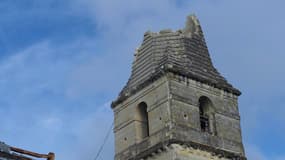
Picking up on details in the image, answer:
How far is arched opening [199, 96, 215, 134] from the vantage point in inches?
1115

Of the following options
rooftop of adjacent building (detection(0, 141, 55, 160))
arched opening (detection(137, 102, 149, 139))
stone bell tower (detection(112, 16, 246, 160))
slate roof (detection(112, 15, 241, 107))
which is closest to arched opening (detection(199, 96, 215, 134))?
stone bell tower (detection(112, 16, 246, 160))

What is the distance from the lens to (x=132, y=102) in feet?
95.8

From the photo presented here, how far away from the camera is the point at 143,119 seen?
29.1 metres

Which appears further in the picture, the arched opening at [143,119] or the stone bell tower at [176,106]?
the arched opening at [143,119]

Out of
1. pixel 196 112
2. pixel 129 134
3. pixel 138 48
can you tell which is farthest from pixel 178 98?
pixel 138 48

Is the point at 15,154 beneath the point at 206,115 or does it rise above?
beneath

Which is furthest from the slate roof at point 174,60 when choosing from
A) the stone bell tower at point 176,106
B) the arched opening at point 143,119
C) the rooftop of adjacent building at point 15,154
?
the rooftop of adjacent building at point 15,154

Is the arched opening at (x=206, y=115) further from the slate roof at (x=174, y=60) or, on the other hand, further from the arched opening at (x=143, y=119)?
the arched opening at (x=143, y=119)

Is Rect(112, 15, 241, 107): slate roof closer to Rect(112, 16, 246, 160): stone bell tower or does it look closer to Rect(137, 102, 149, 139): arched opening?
Rect(112, 16, 246, 160): stone bell tower

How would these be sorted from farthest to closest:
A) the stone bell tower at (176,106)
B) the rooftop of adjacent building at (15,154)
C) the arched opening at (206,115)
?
the arched opening at (206,115)
the stone bell tower at (176,106)
the rooftop of adjacent building at (15,154)

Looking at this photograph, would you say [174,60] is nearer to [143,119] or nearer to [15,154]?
[143,119]

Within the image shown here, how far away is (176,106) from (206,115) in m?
2.26

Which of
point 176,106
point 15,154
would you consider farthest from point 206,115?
point 15,154

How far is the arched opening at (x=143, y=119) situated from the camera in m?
28.7
